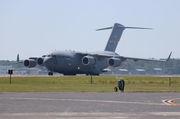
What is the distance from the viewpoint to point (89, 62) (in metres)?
81.5

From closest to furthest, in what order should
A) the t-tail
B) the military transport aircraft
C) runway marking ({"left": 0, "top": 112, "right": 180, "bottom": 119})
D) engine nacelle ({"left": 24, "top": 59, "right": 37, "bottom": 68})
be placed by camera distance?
runway marking ({"left": 0, "top": 112, "right": 180, "bottom": 119})
the military transport aircraft
engine nacelle ({"left": 24, "top": 59, "right": 37, "bottom": 68})
the t-tail

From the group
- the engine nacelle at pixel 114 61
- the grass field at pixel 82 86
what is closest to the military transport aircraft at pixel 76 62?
the engine nacelle at pixel 114 61

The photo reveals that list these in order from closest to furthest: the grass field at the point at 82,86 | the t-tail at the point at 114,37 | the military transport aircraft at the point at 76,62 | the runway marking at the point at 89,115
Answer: the runway marking at the point at 89,115 → the grass field at the point at 82,86 → the military transport aircraft at the point at 76,62 → the t-tail at the point at 114,37

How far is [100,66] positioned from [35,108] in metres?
67.7

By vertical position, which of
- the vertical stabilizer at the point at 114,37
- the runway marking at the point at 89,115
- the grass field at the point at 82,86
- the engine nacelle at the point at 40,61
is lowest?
the grass field at the point at 82,86

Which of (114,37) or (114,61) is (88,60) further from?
(114,37)

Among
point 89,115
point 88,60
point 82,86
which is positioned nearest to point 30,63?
point 88,60

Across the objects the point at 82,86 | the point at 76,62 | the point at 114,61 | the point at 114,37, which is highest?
the point at 114,37

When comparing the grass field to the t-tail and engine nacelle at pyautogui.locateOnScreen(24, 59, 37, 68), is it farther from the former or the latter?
the t-tail

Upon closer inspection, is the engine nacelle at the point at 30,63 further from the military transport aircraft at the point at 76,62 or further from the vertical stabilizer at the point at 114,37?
the vertical stabilizer at the point at 114,37

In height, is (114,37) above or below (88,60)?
above

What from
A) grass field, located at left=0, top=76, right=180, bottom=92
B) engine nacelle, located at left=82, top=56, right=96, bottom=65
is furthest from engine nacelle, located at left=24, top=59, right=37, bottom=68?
grass field, located at left=0, top=76, right=180, bottom=92

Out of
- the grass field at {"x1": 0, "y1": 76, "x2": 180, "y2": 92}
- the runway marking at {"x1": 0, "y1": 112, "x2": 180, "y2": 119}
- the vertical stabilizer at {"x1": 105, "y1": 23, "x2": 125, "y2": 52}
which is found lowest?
the grass field at {"x1": 0, "y1": 76, "x2": 180, "y2": 92}

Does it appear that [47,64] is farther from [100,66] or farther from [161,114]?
[161,114]
